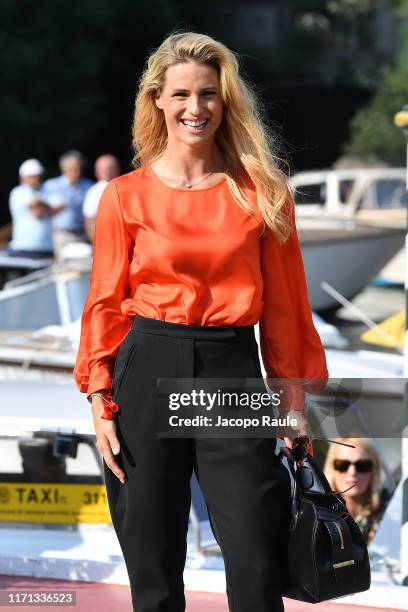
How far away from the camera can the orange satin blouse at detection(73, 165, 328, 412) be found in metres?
3.06

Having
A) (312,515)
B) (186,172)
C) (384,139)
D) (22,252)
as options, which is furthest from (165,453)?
(384,139)

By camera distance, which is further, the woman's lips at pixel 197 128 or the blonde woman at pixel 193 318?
the woman's lips at pixel 197 128

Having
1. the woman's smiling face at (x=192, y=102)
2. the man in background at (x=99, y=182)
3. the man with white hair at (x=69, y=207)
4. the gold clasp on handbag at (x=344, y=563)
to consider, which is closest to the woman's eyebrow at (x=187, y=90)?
the woman's smiling face at (x=192, y=102)

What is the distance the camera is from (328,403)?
3689 millimetres

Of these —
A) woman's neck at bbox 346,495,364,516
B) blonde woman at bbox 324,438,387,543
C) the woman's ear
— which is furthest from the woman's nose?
woman's neck at bbox 346,495,364,516

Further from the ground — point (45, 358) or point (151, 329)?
point (45, 358)

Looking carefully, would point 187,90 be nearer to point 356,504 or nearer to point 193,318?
point 193,318

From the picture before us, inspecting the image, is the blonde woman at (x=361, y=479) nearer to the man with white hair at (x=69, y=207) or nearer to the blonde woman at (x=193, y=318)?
the blonde woman at (x=193, y=318)

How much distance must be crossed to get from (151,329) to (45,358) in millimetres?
4489

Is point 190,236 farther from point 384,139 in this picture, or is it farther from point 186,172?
point 384,139

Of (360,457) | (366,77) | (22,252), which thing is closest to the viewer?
(360,457)

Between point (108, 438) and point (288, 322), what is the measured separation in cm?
52

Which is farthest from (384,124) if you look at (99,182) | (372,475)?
(372,475)

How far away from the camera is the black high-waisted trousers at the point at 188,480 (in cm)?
303
